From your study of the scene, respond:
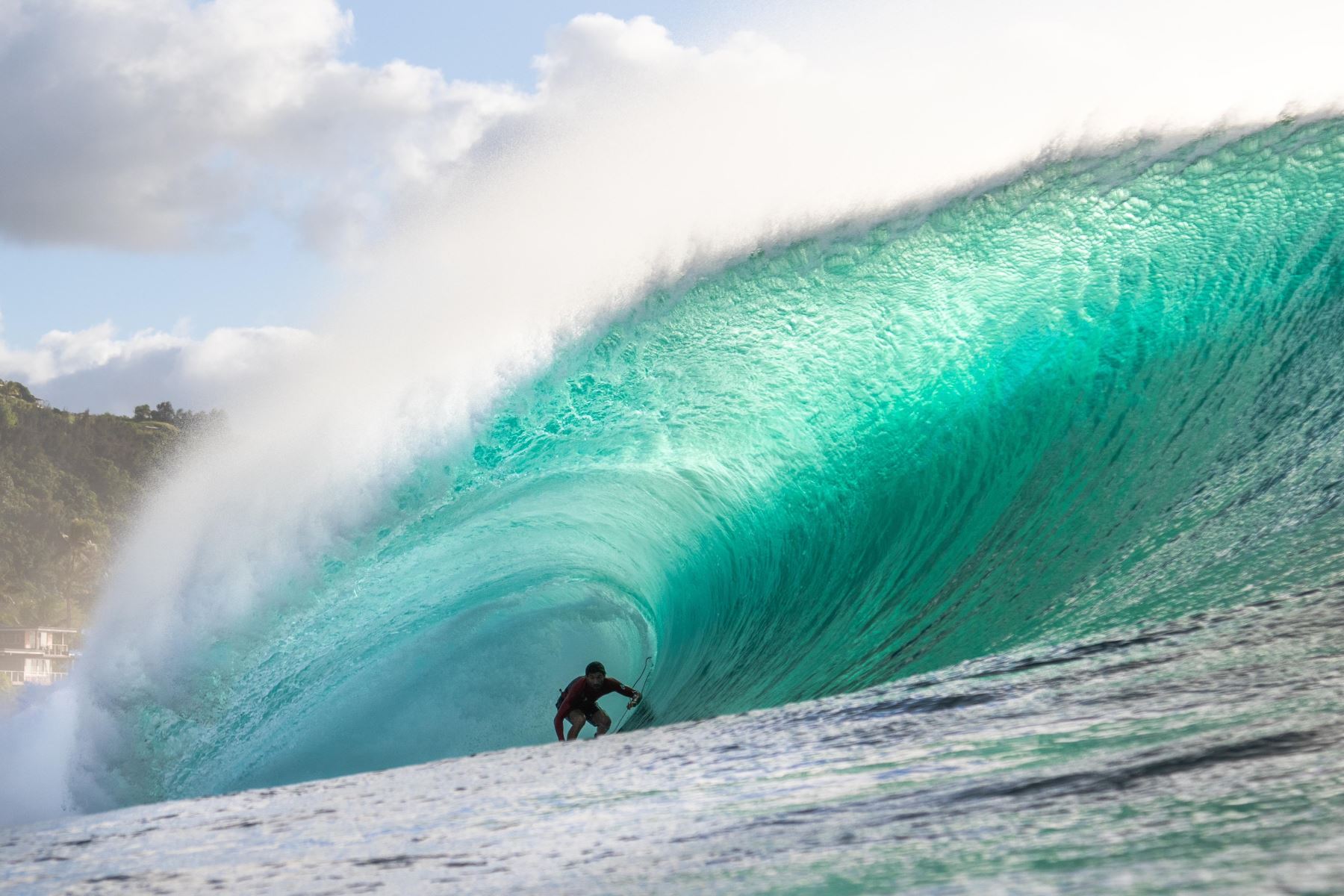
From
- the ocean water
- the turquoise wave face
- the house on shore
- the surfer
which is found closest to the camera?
the ocean water

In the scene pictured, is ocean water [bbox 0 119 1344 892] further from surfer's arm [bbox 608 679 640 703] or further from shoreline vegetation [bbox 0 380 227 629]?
shoreline vegetation [bbox 0 380 227 629]

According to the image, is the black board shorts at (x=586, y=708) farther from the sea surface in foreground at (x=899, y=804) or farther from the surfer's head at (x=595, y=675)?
the sea surface in foreground at (x=899, y=804)

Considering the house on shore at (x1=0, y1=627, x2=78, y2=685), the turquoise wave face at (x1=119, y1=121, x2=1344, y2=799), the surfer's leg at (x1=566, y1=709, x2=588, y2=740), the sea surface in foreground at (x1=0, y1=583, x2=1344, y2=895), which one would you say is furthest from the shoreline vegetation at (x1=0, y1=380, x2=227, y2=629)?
the sea surface in foreground at (x1=0, y1=583, x2=1344, y2=895)

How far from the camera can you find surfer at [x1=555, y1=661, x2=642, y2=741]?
25.6 feet

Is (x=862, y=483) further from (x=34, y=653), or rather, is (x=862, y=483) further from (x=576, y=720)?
(x=34, y=653)

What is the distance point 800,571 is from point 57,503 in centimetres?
7372

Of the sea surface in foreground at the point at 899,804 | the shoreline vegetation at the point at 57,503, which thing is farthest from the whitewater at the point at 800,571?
the shoreline vegetation at the point at 57,503

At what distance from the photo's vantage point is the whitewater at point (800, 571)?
2.23 m

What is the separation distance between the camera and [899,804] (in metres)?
2.21

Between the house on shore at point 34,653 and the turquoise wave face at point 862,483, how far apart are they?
175 ft

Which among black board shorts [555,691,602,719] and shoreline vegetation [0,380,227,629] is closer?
black board shorts [555,691,602,719]

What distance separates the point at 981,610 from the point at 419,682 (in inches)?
312

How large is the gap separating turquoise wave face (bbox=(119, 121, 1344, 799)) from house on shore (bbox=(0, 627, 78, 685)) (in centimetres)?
5336

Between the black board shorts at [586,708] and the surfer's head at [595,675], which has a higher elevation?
the surfer's head at [595,675]
